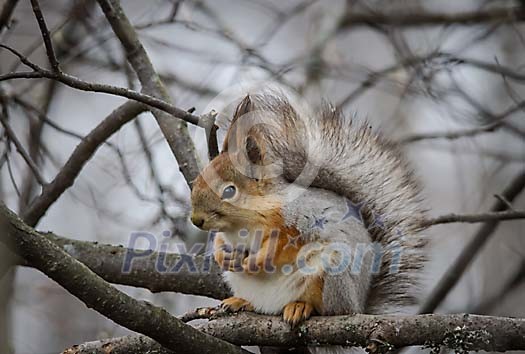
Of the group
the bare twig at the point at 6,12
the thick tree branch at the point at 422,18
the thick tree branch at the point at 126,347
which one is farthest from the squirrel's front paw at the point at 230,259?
the thick tree branch at the point at 422,18

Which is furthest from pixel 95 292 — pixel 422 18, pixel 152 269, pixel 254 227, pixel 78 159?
pixel 422 18

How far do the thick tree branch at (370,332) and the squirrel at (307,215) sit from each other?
0.16ft

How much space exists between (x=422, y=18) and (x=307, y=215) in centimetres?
289

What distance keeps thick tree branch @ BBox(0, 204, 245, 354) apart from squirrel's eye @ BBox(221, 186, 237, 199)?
1.58ft

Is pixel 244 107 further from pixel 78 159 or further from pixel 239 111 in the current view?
pixel 78 159

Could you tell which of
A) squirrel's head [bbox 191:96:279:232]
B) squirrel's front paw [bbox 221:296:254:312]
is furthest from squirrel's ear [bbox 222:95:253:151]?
squirrel's front paw [bbox 221:296:254:312]

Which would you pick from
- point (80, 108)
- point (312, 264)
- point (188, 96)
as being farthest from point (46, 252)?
point (80, 108)

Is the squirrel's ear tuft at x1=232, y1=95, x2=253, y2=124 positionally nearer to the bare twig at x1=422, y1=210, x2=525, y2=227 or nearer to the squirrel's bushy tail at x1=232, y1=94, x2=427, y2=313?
the squirrel's bushy tail at x1=232, y1=94, x2=427, y2=313

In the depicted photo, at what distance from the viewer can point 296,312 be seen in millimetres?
1876

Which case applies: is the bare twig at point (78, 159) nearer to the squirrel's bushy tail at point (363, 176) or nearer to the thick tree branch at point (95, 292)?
the squirrel's bushy tail at point (363, 176)

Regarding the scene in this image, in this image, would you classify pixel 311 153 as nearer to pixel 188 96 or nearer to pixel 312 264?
pixel 312 264

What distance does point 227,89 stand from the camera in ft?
9.09

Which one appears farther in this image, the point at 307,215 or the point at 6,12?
the point at 6,12

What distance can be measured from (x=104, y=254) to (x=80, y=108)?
2.73m
